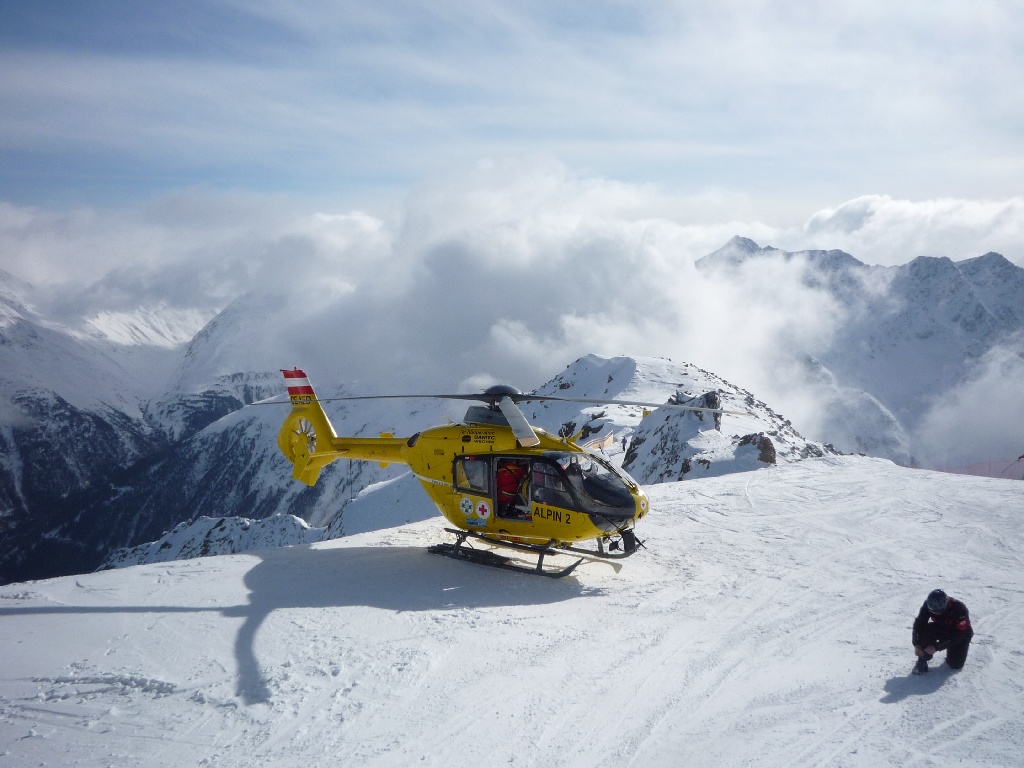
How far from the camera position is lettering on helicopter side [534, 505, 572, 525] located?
12625 millimetres

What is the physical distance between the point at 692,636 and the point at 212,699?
6596mm

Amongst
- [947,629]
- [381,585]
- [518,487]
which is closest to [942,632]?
[947,629]

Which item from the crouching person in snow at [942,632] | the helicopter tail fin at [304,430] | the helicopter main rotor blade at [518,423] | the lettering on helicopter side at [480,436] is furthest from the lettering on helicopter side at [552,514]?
the crouching person in snow at [942,632]

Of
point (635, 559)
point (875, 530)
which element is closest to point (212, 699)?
point (635, 559)

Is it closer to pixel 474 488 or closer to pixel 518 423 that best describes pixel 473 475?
pixel 474 488

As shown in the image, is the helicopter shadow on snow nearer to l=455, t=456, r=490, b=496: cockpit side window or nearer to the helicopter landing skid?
the helicopter landing skid

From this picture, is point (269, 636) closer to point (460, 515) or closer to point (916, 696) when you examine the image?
point (460, 515)

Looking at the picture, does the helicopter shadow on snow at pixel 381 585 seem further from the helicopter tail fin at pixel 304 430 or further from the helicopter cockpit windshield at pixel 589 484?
the helicopter tail fin at pixel 304 430

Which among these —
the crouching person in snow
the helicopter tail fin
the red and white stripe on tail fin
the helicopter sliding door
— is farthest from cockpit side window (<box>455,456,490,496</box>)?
the crouching person in snow

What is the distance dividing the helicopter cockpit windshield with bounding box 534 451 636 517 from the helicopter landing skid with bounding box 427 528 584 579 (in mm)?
1182

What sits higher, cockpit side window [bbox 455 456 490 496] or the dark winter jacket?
cockpit side window [bbox 455 456 490 496]

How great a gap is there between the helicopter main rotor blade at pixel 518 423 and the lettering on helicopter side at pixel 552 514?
1438 millimetres

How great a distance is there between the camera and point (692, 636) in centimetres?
995

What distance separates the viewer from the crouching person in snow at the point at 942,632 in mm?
8508
